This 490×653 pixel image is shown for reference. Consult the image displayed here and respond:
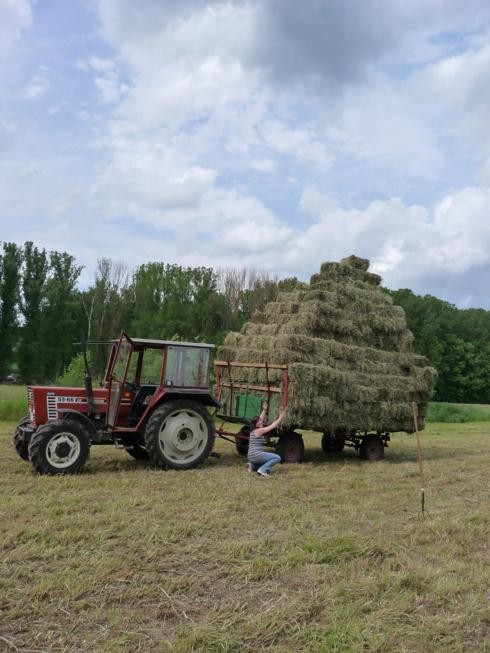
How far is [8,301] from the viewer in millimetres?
48375

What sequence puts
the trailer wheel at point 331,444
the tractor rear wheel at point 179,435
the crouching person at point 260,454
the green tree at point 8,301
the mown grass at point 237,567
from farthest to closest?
1. the green tree at point 8,301
2. the trailer wheel at point 331,444
3. the crouching person at point 260,454
4. the tractor rear wheel at point 179,435
5. the mown grass at point 237,567

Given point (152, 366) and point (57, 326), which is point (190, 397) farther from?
point (57, 326)

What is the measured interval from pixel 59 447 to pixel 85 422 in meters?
0.78

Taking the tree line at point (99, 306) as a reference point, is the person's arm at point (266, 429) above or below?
below

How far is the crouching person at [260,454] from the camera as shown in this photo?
32.6ft

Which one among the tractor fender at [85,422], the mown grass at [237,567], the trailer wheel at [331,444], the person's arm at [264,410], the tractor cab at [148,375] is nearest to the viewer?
the mown grass at [237,567]

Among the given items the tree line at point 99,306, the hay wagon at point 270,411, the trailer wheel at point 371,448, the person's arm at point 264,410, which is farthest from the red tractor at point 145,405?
the tree line at point 99,306

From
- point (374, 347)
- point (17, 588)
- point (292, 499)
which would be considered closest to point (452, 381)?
point (374, 347)

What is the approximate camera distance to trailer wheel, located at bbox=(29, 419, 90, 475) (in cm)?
880

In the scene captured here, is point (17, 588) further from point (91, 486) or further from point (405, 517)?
point (405, 517)

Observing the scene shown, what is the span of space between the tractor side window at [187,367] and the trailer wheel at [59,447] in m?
1.83

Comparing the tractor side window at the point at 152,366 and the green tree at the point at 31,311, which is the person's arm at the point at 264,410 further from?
the green tree at the point at 31,311

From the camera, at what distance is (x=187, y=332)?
48281 mm

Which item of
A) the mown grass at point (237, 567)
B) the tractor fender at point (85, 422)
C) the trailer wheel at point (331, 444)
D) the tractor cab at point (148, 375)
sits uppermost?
the tractor cab at point (148, 375)
